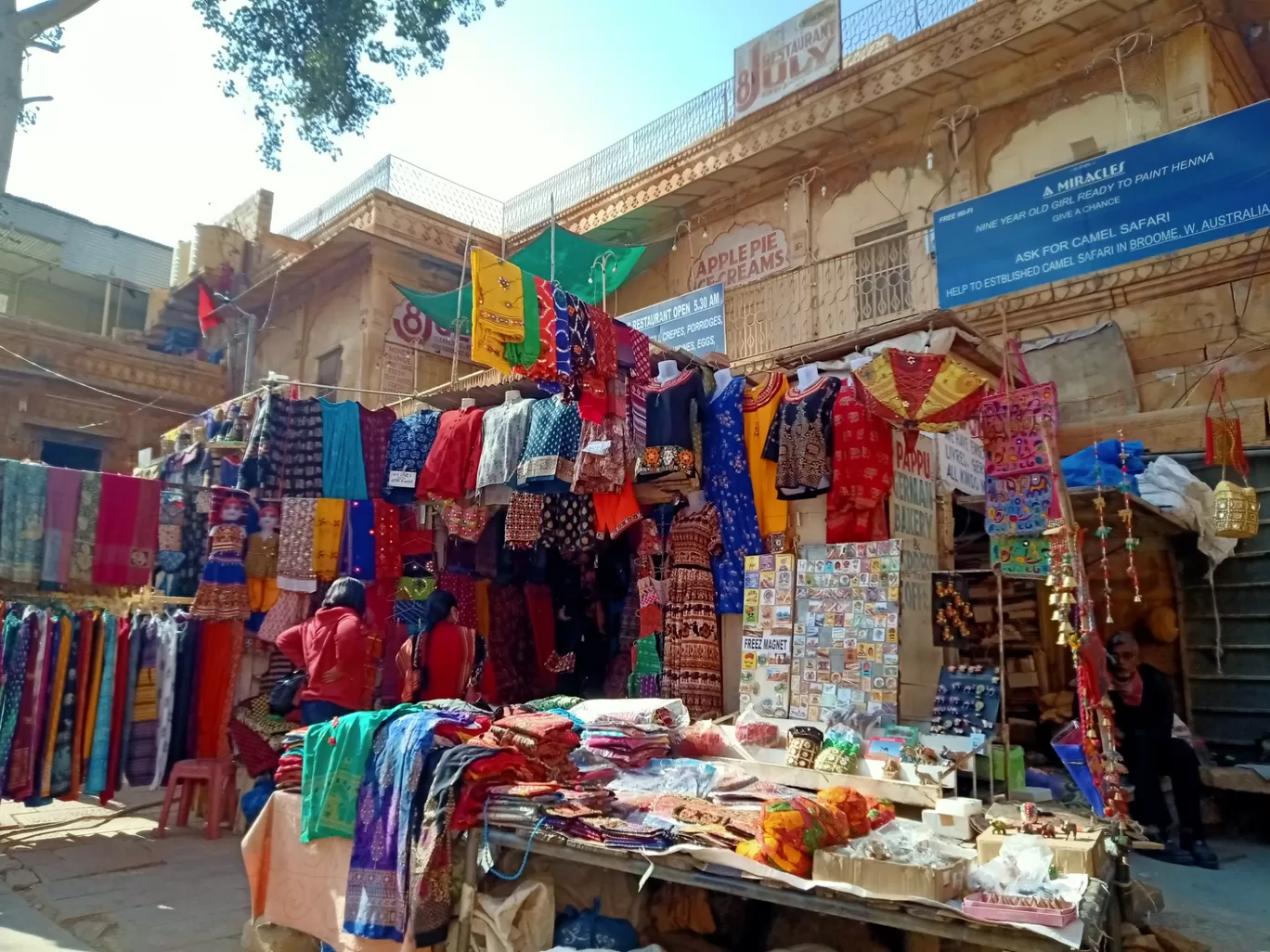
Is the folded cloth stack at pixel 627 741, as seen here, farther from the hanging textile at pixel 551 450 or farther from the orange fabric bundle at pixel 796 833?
the hanging textile at pixel 551 450

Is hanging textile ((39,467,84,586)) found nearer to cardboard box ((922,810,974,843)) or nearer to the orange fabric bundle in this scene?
the orange fabric bundle

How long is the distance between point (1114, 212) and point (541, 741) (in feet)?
19.3

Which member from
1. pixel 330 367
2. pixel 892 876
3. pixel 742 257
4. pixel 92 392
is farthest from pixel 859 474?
pixel 92 392

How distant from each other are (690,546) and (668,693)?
1.01 m

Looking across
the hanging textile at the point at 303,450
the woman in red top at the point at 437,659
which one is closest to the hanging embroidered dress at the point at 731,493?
the woman in red top at the point at 437,659

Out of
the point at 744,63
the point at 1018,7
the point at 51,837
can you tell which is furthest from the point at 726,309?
the point at 51,837

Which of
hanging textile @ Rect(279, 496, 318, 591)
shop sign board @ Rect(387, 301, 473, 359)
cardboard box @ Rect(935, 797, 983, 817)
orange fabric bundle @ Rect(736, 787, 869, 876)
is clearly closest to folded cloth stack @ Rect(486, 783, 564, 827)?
orange fabric bundle @ Rect(736, 787, 869, 876)

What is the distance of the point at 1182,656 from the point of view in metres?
7.80

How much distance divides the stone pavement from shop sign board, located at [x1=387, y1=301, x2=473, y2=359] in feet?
26.3

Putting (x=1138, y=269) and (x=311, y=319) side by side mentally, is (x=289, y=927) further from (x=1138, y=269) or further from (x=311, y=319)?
(x=311, y=319)

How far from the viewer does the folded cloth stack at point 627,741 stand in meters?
4.68

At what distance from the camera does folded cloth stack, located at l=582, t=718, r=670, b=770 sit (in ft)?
15.4

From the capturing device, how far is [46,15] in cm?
811

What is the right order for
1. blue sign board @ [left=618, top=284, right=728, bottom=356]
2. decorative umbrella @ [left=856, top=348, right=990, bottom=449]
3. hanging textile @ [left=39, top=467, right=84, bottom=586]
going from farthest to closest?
blue sign board @ [left=618, top=284, right=728, bottom=356] < hanging textile @ [left=39, top=467, right=84, bottom=586] < decorative umbrella @ [left=856, top=348, right=990, bottom=449]
